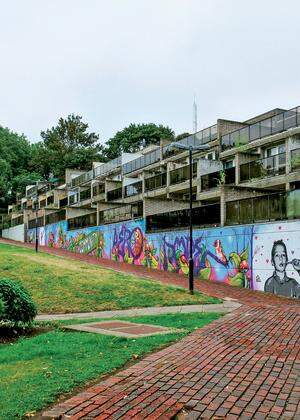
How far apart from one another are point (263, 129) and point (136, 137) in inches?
1907

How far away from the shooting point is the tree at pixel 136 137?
79625 millimetres

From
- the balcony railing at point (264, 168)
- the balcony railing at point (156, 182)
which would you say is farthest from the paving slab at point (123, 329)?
the balcony railing at point (156, 182)

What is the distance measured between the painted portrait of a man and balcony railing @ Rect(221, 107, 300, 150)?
40.8 feet

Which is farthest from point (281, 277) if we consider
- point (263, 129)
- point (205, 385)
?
point (263, 129)

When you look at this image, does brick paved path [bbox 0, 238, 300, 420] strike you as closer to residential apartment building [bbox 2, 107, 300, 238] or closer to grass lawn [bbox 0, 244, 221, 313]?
grass lawn [bbox 0, 244, 221, 313]

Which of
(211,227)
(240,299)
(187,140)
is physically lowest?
(240,299)

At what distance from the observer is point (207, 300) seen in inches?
673

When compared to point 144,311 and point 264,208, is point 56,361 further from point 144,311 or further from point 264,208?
point 264,208

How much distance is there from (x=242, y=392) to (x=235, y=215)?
1779cm

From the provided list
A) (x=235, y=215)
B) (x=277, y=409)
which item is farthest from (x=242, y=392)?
(x=235, y=215)

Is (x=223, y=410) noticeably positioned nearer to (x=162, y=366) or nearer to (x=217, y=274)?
(x=162, y=366)

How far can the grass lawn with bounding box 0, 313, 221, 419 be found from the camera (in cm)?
576

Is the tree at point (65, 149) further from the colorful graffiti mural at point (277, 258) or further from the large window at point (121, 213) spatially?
the colorful graffiti mural at point (277, 258)

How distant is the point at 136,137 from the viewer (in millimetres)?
79500
